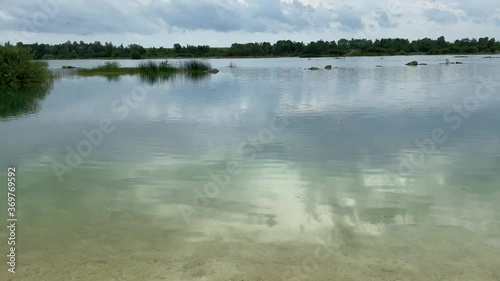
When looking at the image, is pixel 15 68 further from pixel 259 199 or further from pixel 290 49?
pixel 290 49

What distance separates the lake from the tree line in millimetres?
130110

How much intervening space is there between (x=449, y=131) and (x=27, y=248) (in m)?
14.8

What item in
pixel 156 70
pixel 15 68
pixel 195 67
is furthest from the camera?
pixel 195 67

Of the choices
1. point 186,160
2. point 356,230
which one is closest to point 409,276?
point 356,230

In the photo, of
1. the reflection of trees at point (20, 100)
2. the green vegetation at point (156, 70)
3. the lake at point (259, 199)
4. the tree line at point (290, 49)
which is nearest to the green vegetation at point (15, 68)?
the reflection of trees at point (20, 100)

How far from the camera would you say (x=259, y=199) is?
9.34 meters

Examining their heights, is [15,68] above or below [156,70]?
above

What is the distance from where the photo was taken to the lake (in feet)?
21.5

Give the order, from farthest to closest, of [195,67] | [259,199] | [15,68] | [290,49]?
1. [290,49]
2. [195,67]
3. [15,68]
4. [259,199]

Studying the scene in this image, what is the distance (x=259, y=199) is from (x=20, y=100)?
27881mm

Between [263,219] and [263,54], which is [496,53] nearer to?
[263,54]

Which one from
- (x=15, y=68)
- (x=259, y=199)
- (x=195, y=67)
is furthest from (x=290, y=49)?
(x=259, y=199)

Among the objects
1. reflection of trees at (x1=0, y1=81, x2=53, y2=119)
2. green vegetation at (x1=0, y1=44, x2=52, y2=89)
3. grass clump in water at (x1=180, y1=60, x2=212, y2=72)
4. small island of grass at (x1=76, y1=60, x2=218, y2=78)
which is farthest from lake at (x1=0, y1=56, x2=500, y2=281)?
grass clump in water at (x1=180, y1=60, x2=212, y2=72)

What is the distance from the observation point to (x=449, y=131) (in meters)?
16.7
